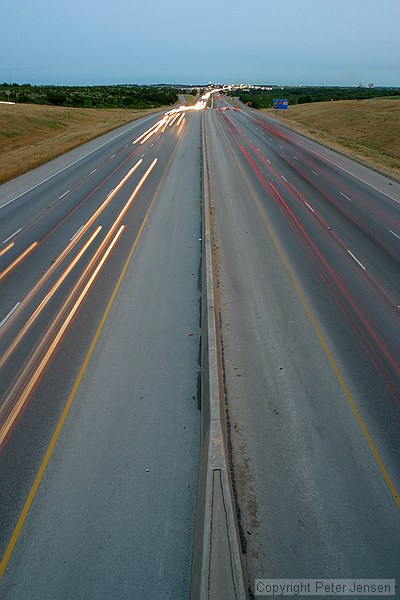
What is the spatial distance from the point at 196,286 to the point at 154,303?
74.5 inches

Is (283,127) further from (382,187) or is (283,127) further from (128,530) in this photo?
(128,530)

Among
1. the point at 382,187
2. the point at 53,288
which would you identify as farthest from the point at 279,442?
the point at 382,187

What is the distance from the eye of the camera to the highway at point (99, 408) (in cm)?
689

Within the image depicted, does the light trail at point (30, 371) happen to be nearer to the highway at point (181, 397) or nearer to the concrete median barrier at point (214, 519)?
the highway at point (181, 397)

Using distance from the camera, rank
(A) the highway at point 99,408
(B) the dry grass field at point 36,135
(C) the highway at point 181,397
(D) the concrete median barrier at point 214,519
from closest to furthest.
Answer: (D) the concrete median barrier at point 214,519
(A) the highway at point 99,408
(C) the highway at point 181,397
(B) the dry grass field at point 36,135

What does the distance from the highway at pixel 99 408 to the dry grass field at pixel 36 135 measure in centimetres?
1984

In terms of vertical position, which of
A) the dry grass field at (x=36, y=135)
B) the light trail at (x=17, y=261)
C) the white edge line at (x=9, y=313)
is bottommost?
the white edge line at (x=9, y=313)

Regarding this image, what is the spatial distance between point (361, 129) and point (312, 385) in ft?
201

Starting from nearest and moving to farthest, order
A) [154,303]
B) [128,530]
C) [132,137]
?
[128,530]
[154,303]
[132,137]

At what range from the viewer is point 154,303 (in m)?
14.3

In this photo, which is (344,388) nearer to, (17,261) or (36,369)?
(36,369)

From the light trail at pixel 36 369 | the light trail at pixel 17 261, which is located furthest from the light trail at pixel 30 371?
the light trail at pixel 17 261

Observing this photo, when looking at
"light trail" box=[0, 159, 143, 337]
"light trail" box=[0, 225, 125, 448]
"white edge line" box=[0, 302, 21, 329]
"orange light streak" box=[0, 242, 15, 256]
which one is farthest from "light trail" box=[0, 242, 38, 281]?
"light trail" box=[0, 225, 125, 448]

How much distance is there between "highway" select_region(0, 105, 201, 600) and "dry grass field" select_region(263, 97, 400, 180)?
84.8 feet
